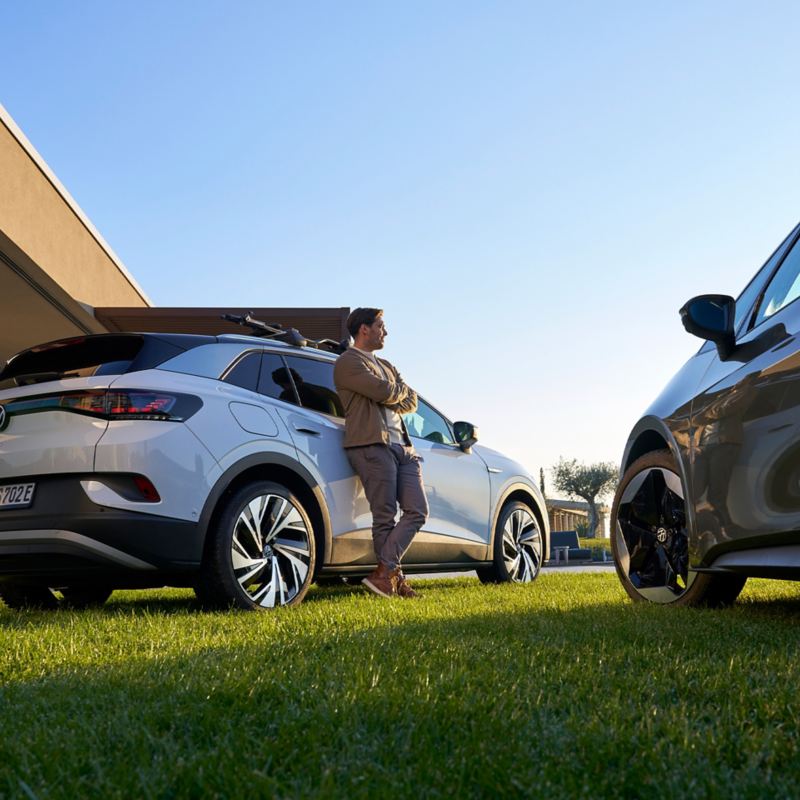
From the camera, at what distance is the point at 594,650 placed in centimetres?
326

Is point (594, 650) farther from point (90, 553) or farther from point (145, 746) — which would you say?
point (90, 553)

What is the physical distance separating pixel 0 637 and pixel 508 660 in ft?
7.75

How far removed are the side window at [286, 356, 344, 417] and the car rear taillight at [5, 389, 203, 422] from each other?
4.42 ft

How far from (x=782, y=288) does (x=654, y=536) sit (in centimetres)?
151

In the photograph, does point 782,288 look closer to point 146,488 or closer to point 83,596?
point 146,488

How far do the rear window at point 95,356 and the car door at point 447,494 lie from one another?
7.96 ft

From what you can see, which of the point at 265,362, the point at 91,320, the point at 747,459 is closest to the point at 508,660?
the point at 747,459

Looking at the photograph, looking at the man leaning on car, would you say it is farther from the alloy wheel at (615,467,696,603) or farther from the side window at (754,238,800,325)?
the side window at (754,238,800,325)

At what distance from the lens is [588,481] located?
248 feet

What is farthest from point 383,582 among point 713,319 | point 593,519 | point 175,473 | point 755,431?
point 593,519

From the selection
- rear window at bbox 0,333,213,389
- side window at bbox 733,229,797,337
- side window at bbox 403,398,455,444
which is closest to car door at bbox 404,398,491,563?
side window at bbox 403,398,455,444

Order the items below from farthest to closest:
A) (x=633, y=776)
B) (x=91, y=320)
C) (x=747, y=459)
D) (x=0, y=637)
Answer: (x=91, y=320) → (x=0, y=637) → (x=747, y=459) → (x=633, y=776)

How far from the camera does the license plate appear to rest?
15.4 ft

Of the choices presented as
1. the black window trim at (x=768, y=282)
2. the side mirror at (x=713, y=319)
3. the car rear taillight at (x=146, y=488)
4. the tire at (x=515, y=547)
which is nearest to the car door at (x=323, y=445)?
the car rear taillight at (x=146, y=488)
